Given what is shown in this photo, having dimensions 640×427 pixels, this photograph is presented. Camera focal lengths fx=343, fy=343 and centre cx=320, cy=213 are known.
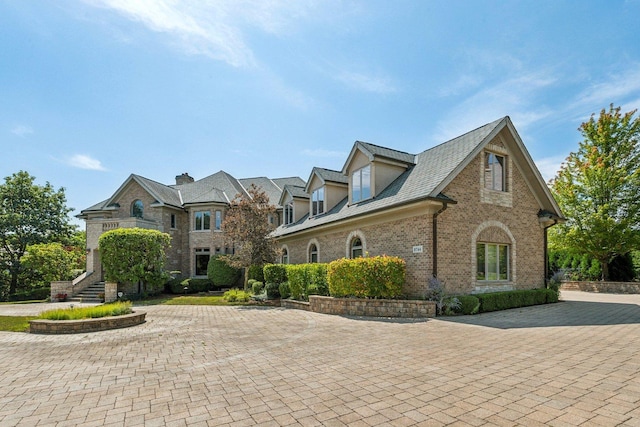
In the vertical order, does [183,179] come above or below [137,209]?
above

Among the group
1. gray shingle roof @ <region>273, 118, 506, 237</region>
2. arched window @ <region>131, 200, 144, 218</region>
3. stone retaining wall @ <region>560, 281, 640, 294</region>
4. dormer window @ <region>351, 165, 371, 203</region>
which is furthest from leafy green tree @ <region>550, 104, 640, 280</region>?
arched window @ <region>131, 200, 144, 218</region>

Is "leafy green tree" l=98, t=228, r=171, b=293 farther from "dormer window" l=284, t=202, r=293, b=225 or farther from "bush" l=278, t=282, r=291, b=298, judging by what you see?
"dormer window" l=284, t=202, r=293, b=225

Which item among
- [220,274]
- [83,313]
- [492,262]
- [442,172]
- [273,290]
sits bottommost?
[273,290]

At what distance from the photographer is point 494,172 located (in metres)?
15.5

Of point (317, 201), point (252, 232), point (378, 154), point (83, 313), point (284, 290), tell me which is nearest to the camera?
point (83, 313)

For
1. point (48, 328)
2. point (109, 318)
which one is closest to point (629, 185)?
point (109, 318)

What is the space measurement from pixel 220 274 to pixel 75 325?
1507cm

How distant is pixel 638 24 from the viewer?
10.7 metres

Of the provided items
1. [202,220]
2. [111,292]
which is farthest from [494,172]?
[111,292]

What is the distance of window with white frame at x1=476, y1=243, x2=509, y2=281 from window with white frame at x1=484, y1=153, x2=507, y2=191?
8.62 ft

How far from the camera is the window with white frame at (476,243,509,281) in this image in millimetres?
14414

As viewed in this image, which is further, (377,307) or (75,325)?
(377,307)

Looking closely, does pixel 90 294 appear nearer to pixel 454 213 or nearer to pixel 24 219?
pixel 24 219

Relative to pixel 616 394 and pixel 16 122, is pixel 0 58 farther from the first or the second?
pixel 616 394
